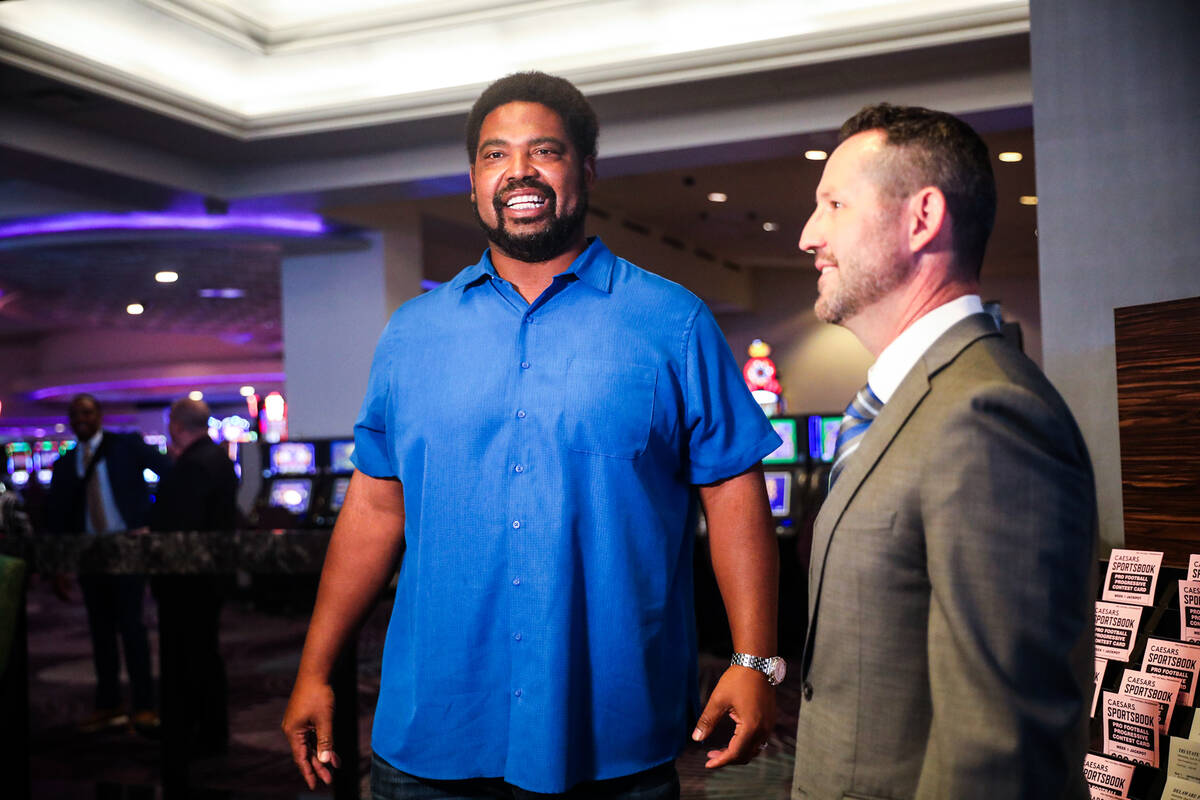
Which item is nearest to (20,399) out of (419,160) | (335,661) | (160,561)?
(419,160)

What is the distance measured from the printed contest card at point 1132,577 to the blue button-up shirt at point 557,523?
862 millimetres

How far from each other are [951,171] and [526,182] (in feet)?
2.08

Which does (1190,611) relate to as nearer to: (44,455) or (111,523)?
(111,523)

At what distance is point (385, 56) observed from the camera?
5336 millimetres

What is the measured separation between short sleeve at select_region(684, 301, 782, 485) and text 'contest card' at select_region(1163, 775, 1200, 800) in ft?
2.84

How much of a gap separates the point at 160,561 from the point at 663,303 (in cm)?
220

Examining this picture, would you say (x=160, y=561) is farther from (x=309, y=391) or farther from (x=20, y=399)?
(x=20, y=399)

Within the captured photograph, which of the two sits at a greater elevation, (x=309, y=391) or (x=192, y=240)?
(x=192, y=240)

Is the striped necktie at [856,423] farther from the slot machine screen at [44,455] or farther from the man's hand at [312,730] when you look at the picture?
the slot machine screen at [44,455]

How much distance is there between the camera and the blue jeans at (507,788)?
1392mm

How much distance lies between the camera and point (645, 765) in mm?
1399

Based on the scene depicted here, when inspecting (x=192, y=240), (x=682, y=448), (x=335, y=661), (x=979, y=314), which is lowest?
(x=335, y=661)

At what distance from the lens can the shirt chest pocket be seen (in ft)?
4.67

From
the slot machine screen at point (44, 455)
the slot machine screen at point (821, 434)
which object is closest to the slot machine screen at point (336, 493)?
the slot machine screen at point (821, 434)
